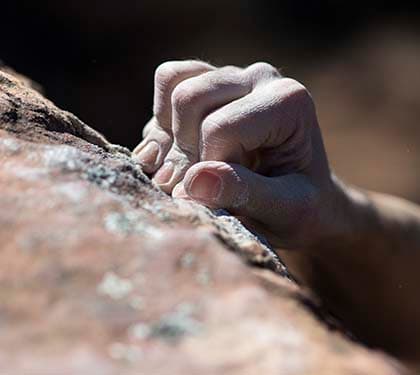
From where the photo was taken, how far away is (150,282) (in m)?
0.71

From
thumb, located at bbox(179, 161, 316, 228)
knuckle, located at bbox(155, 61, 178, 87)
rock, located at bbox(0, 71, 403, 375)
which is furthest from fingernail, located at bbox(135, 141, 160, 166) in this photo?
rock, located at bbox(0, 71, 403, 375)

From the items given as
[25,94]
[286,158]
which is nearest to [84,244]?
[25,94]

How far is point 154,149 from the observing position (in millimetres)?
1416

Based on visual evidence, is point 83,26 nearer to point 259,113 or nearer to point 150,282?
point 259,113

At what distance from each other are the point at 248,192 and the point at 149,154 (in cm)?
26

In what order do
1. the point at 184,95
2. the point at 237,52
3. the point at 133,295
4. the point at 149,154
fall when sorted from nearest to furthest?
the point at 133,295, the point at 184,95, the point at 149,154, the point at 237,52

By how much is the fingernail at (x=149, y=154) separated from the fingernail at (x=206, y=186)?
23 cm

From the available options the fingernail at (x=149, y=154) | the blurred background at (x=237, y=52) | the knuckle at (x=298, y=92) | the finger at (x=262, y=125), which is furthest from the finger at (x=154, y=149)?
the blurred background at (x=237, y=52)

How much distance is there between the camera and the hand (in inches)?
48.1

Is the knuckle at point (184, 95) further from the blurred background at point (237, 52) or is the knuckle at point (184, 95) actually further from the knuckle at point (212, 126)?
the blurred background at point (237, 52)

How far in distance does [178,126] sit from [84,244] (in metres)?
0.63

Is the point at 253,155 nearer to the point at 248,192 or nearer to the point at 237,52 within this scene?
the point at 248,192

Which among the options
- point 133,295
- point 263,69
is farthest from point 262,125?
point 133,295

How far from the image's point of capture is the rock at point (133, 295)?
2.10ft
